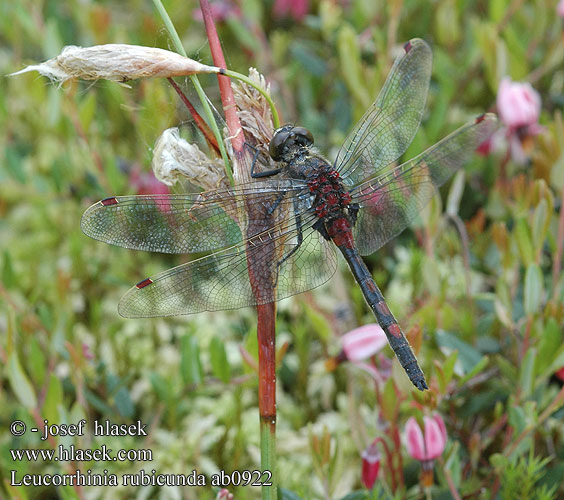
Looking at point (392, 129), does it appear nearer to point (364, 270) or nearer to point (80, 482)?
point (364, 270)

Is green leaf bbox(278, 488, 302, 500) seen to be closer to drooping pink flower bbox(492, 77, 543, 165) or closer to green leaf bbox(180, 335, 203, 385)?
green leaf bbox(180, 335, 203, 385)

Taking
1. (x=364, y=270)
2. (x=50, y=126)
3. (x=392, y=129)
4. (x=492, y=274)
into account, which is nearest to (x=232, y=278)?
(x=364, y=270)

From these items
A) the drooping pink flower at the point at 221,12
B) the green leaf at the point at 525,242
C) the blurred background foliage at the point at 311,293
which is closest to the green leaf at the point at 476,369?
the blurred background foliage at the point at 311,293

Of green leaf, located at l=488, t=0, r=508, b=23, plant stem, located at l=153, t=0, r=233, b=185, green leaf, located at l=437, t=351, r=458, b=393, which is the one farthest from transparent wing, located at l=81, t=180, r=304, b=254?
green leaf, located at l=488, t=0, r=508, b=23

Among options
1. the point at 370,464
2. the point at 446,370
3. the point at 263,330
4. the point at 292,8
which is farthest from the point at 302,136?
the point at 292,8

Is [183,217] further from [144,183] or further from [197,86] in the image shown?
[144,183]

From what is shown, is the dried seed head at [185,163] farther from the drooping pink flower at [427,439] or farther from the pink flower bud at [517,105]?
the pink flower bud at [517,105]

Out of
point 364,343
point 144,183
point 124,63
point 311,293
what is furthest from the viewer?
point 144,183
